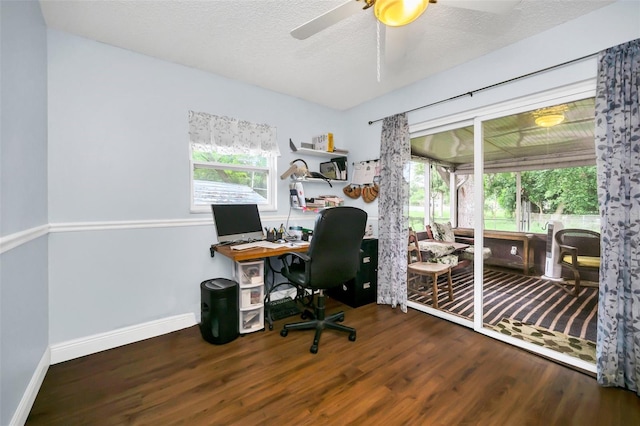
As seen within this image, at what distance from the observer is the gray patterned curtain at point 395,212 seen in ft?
9.44

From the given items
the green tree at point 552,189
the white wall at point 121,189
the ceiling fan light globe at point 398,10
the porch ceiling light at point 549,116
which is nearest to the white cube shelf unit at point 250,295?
the white wall at point 121,189

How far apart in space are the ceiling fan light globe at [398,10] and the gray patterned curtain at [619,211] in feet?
4.54

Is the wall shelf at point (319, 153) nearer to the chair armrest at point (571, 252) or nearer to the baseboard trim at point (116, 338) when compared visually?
the baseboard trim at point (116, 338)

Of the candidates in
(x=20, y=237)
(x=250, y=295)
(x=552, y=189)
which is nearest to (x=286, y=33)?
(x=20, y=237)

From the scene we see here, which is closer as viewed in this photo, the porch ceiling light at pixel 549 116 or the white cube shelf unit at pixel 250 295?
the porch ceiling light at pixel 549 116

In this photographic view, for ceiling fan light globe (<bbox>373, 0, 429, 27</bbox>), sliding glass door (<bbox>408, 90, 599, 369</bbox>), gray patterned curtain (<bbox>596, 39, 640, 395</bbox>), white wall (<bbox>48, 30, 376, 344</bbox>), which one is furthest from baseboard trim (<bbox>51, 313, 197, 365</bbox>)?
gray patterned curtain (<bbox>596, 39, 640, 395</bbox>)

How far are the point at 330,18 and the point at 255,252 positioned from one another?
1.72 metres

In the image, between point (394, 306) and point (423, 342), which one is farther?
point (394, 306)

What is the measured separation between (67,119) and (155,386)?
204 cm

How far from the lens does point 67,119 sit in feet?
6.52

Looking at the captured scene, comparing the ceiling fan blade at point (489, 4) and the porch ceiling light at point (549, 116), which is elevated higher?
the ceiling fan blade at point (489, 4)

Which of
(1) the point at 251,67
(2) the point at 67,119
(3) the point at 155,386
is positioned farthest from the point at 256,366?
(1) the point at 251,67

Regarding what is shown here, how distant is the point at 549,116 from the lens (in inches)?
82.7

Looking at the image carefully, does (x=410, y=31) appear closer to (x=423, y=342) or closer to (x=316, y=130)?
(x=316, y=130)
